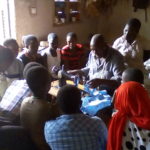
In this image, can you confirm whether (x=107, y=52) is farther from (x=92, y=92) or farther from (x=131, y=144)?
(x=131, y=144)

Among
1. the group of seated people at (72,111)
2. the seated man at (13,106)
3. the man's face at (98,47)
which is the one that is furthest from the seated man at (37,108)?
the man's face at (98,47)

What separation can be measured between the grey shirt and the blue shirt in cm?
102

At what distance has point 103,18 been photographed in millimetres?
5617

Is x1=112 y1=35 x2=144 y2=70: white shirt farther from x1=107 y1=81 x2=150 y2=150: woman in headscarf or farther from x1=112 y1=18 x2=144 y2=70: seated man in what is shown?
x1=107 y1=81 x2=150 y2=150: woman in headscarf

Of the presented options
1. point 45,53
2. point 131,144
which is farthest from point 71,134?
point 45,53

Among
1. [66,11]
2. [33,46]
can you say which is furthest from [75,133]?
[66,11]

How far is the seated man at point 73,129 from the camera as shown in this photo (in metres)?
1.62

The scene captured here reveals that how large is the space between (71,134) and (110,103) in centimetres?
66

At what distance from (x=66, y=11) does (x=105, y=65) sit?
2320 millimetres

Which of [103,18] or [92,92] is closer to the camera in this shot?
[92,92]

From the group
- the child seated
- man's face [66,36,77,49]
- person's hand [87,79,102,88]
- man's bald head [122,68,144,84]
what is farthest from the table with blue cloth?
man's face [66,36,77,49]

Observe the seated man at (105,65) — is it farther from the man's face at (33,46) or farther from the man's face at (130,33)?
the man's face at (33,46)

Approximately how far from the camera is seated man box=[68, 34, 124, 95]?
2.51 meters

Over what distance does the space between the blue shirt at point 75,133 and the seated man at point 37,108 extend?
165 millimetres
